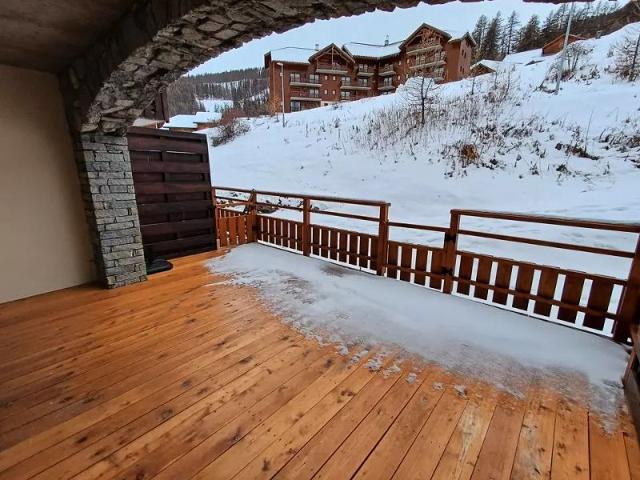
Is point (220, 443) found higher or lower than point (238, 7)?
lower

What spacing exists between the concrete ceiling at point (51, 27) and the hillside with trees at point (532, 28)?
841 inches

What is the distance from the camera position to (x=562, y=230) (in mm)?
5223

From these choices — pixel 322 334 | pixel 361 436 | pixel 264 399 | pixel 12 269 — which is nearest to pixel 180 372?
pixel 264 399

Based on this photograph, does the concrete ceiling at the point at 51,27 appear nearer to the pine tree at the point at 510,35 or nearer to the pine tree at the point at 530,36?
the pine tree at the point at 530,36

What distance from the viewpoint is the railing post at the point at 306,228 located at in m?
4.28

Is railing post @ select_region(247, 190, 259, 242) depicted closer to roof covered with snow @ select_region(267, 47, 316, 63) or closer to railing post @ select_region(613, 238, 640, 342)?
railing post @ select_region(613, 238, 640, 342)

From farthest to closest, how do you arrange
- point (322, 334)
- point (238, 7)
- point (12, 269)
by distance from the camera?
point (12, 269)
point (322, 334)
point (238, 7)

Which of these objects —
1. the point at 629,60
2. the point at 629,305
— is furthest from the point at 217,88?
the point at 629,305

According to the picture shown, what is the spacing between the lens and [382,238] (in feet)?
11.6

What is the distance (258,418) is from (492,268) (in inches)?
118

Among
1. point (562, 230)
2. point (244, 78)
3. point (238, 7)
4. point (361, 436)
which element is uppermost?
point (244, 78)

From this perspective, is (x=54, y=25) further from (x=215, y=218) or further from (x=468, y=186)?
(x=468, y=186)

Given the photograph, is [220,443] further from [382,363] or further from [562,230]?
[562,230]

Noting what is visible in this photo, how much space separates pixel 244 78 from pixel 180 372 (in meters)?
46.3
